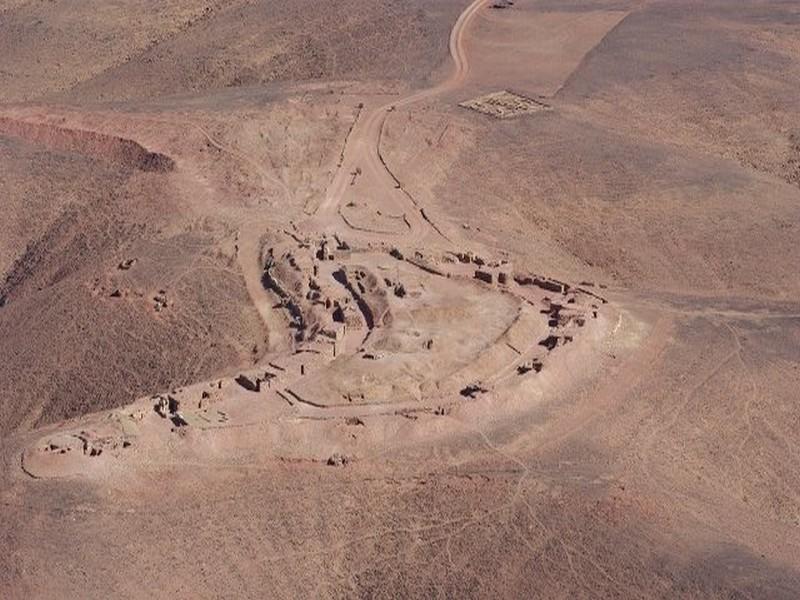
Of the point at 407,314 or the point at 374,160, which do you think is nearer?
the point at 407,314

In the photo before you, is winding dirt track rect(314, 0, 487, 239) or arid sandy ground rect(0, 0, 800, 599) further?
winding dirt track rect(314, 0, 487, 239)

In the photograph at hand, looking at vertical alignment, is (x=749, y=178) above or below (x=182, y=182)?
below

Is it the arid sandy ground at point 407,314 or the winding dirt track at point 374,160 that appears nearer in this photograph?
the arid sandy ground at point 407,314

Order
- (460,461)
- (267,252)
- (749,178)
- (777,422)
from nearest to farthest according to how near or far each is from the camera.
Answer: (460,461) → (777,422) → (267,252) → (749,178)

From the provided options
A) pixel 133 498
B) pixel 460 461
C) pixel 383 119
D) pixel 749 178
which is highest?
pixel 133 498

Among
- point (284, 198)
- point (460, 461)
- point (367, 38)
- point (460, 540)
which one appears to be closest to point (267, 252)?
point (284, 198)

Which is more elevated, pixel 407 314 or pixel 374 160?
pixel 407 314

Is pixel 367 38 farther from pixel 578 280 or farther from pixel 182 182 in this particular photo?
pixel 578 280

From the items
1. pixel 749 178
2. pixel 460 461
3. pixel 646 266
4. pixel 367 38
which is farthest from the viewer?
pixel 367 38
